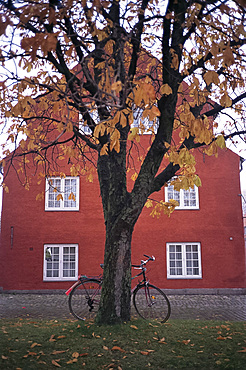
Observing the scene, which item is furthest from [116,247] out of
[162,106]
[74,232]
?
[74,232]

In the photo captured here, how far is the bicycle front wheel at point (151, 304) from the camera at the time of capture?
7723 mm

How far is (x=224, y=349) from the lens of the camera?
17.5ft

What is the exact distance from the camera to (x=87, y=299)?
26.3 feet

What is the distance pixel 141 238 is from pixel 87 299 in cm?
855

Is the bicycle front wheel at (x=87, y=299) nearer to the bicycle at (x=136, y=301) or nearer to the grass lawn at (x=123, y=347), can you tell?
the bicycle at (x=136, y=301)

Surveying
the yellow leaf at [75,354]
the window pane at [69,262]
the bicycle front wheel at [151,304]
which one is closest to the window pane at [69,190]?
the window pane at [69,262]

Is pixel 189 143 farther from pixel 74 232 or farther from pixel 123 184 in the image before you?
pixel 74 232

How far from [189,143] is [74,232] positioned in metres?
10.4

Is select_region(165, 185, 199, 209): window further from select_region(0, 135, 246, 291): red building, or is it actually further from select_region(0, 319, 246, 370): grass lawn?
select_region(0, 319, 246, 370): grass lawn

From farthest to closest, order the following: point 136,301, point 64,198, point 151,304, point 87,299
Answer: point 64,198, point 87,299, point 151,304, point 136,301

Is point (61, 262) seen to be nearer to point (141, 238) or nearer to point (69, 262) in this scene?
point (69, 262)

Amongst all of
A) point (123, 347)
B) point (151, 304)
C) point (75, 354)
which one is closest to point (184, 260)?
point (151, 304)

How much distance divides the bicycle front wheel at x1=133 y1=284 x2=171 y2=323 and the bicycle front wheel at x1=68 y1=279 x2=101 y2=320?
80 cm

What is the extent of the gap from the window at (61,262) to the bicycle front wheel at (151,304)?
8756mm
